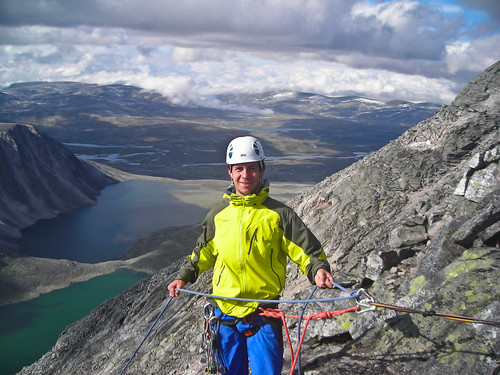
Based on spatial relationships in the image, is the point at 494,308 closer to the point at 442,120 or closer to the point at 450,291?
the point at 450,291

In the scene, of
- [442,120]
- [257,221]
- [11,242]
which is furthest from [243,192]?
[11,242]

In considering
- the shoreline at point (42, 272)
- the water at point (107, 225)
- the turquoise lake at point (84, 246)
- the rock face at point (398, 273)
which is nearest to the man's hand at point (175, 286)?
the rock face at point (398, 273)

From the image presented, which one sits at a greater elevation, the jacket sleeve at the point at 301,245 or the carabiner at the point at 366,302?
the jacket sleeve at the point at 301,245

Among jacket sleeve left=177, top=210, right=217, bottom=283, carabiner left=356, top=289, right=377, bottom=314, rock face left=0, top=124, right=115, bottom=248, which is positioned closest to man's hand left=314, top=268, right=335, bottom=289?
carabiner left=356, top=289, right=377, bottom=314

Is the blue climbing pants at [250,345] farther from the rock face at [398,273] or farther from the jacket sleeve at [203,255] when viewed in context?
the rock face at [398,273]

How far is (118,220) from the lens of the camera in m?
74.7

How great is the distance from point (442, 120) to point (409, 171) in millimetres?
3251

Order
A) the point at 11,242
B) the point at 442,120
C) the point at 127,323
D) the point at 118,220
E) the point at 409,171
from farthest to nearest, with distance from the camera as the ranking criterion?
the point at 118,220
the point at 11,242
the point at 127,323
the point at 442,120
the point at 409,171

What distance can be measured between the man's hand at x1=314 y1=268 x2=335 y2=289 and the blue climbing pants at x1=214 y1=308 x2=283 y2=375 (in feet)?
2.51

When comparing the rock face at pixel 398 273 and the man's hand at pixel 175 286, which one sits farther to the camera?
Result: the rock face at pixel 398 273

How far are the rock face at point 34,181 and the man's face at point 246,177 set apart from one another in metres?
60.1

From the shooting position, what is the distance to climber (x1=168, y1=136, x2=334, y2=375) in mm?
4566

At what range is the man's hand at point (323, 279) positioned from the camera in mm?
4387

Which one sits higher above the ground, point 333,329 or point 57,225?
point 333,329
